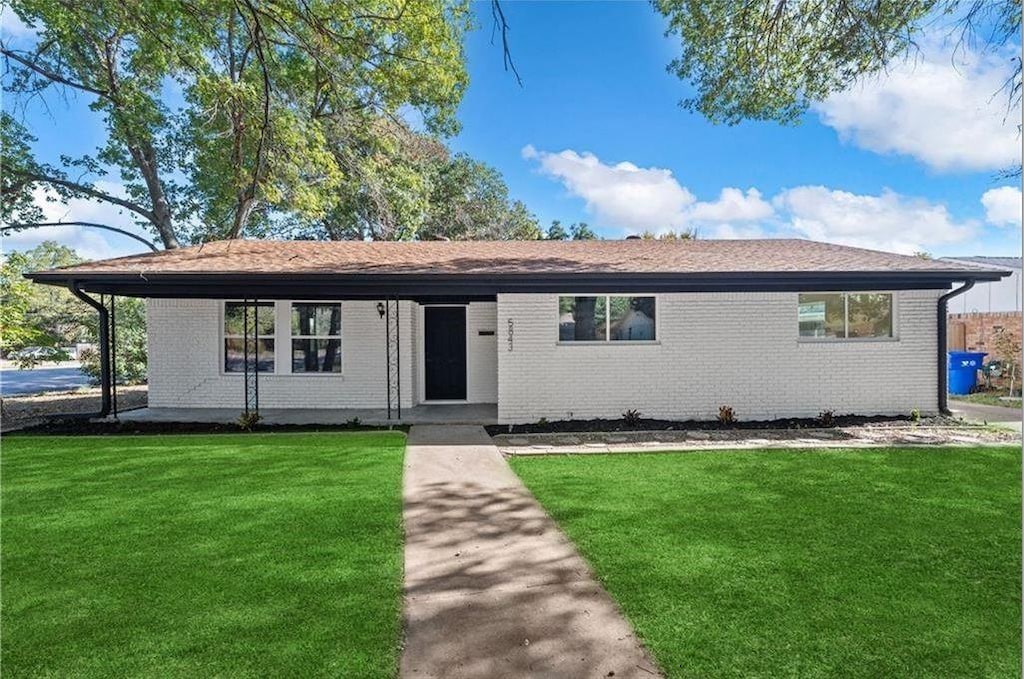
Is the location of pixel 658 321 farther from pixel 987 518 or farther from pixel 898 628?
pixel 898 628

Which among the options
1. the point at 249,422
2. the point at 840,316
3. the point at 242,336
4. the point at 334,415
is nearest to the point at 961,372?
the point at 840,316

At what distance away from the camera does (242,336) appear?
11.8 meters

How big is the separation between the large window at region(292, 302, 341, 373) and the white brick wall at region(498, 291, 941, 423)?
396 centimetres

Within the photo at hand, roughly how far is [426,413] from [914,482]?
7.86m

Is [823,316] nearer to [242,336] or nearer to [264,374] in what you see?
[264,374]

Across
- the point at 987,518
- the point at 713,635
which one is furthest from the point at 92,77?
the point at 987,518

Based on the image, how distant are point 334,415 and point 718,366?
7.39 meters

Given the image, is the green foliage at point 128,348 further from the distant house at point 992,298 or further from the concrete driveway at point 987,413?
the distant house at point 992,298

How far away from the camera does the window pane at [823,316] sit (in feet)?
34.4

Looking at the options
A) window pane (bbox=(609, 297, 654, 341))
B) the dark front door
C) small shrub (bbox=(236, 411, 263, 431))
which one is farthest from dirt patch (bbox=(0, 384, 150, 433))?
window pane (bbox=(609, 297, 654, 341))

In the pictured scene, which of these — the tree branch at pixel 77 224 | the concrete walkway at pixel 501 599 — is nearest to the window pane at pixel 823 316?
the concrete walkway at pixel 501 599

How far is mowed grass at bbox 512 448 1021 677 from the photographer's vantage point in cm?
277

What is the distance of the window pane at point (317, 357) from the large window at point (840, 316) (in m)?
9.37

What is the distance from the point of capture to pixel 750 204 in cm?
2330
